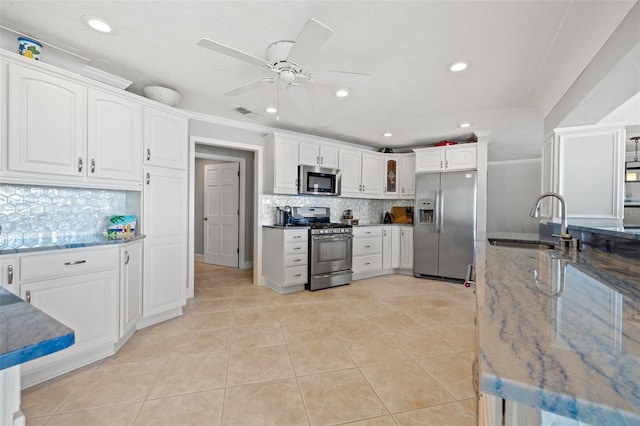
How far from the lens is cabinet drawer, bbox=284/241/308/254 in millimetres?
3771

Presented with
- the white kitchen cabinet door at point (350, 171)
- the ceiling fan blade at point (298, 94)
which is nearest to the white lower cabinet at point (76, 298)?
the ceiling fan blade at point (298, 94)

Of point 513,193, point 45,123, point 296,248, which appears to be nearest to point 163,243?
point 45,123

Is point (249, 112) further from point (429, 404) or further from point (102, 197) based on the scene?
point (429, 404)

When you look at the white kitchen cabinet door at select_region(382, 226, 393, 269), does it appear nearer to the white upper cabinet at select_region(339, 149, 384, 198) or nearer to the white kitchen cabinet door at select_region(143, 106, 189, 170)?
the white upper cabinet at select_region(339, 149, 384, 198)

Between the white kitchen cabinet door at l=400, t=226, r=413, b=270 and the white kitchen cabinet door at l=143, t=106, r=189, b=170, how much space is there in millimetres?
3701

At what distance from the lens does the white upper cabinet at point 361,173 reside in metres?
4.70

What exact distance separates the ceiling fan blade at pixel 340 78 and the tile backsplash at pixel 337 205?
238 cm

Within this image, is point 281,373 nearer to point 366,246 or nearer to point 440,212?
point 366,246

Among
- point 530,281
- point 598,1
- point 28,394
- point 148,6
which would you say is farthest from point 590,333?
point 28,394

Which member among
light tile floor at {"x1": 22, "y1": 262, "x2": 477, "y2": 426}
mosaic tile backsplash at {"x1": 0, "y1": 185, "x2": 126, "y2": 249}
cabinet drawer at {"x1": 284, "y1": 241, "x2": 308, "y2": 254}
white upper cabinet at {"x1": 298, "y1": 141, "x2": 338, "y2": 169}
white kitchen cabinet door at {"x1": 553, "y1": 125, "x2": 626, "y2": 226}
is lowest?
light tile floor at {"x1": 22, "y1": 262, "x2": 477, "y2": 426}

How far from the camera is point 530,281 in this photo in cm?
92

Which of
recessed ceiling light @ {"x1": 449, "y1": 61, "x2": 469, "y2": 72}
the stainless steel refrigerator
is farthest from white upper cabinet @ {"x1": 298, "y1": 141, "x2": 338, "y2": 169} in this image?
recessed ceiling light @ {"x1": 449, "y1": 61, "x2": 469, "y2": 72}

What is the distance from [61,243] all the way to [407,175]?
191 inches

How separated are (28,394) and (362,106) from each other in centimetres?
372
